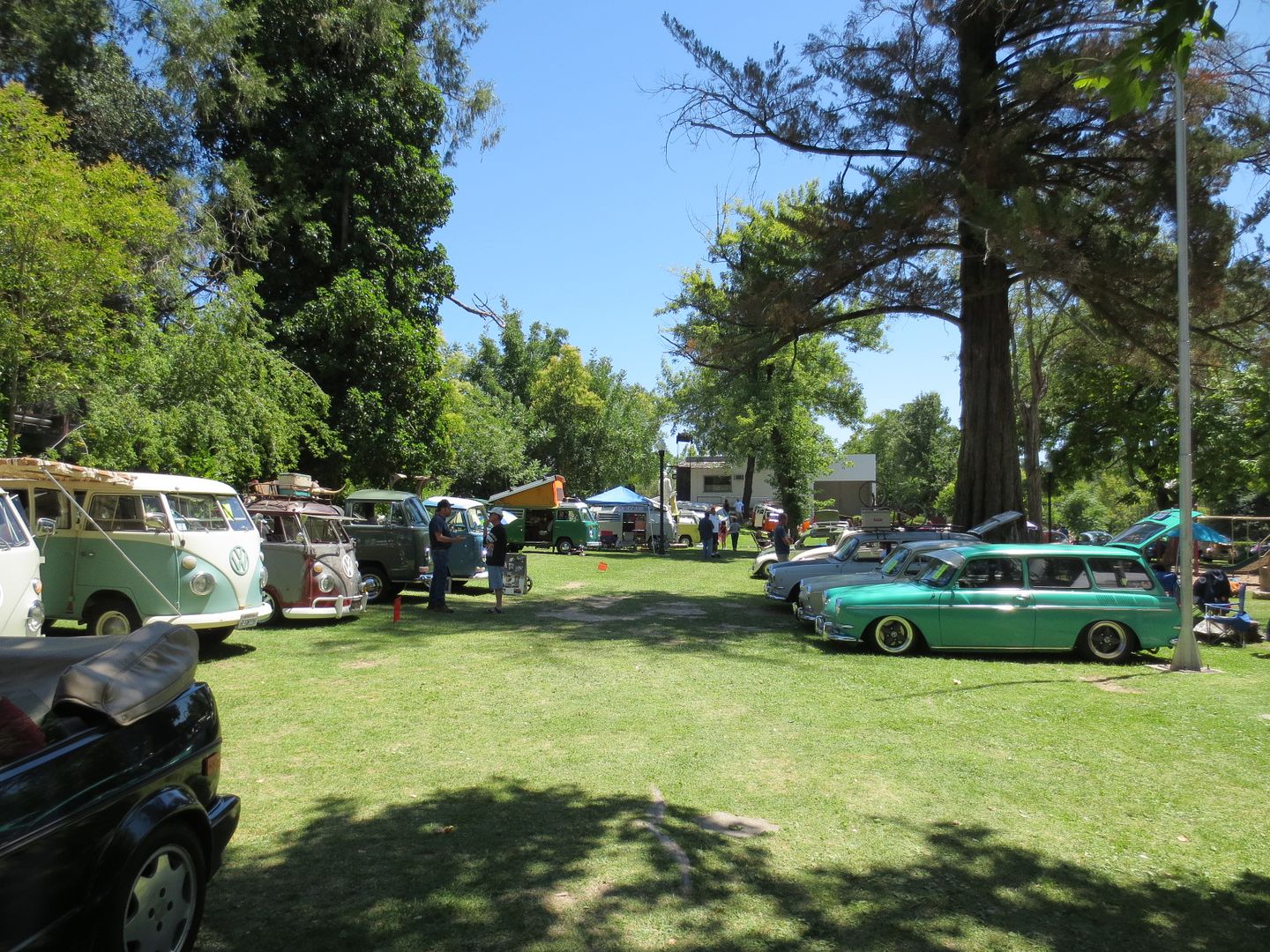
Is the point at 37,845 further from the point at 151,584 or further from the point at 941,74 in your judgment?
the point at 941,74

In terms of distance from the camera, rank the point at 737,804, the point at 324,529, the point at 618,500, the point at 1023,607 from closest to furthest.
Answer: the point at 737,804 < the point at 1023,607 < the point at 324,529 < the point at 618,500

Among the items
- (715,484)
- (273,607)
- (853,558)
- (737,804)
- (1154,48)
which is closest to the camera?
(1154,48)

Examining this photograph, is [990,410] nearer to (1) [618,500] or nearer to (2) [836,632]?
(2) [836,632]

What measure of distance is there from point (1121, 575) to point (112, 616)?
1212 cm

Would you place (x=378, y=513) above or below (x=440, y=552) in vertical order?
above

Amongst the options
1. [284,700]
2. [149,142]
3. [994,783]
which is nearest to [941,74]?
[994,783]

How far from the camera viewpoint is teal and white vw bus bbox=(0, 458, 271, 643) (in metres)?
9.66

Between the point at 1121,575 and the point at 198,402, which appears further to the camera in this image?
the point at 198,402

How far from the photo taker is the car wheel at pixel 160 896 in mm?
2826

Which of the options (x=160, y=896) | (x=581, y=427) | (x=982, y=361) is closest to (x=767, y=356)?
(x=982, y=361)

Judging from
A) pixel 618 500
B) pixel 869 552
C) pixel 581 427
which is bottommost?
pixel 869 552

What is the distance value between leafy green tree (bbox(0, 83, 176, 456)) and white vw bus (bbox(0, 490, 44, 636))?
15.5 feet

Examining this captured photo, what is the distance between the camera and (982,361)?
59.2 ft

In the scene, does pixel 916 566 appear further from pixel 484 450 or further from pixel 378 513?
pixel 484 450
